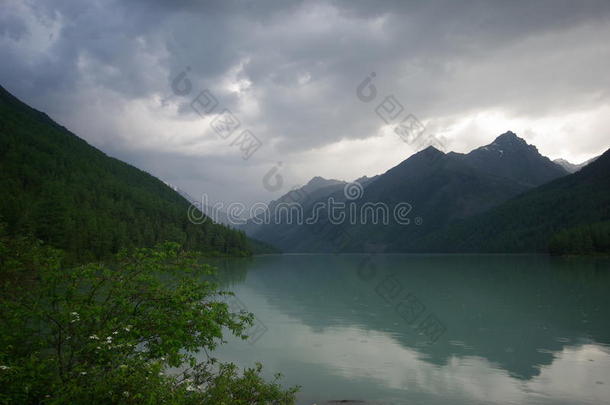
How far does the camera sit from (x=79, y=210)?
108m

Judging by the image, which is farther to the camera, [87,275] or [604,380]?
[604,380]

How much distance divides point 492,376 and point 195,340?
14340 mm

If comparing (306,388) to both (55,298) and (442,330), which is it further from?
(442,330)

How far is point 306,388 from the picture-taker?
703 inches

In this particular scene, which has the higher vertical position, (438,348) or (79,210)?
(79,210)

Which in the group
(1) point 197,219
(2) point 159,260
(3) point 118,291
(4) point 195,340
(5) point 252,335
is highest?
(1) point 197,219

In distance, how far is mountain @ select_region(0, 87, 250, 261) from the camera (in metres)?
79.4

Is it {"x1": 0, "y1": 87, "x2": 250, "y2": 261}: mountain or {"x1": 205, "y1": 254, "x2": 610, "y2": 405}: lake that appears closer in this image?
{"x1": 205, "y1": 254, "x2": 610, "y2": 405}: lake

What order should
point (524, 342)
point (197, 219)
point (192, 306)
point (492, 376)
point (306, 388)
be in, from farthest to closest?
point (197, 219)
point (524, 342)
point (492, 376)
point (306, 388)
point (192, 306)

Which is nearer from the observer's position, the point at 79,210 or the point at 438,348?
the point at 438,348

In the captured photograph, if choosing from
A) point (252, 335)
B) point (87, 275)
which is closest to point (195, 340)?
point (87, 275)

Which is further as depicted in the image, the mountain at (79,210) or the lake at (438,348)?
the mountain at (79,210)

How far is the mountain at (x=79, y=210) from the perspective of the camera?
3127 inches

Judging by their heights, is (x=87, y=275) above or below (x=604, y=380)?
below
